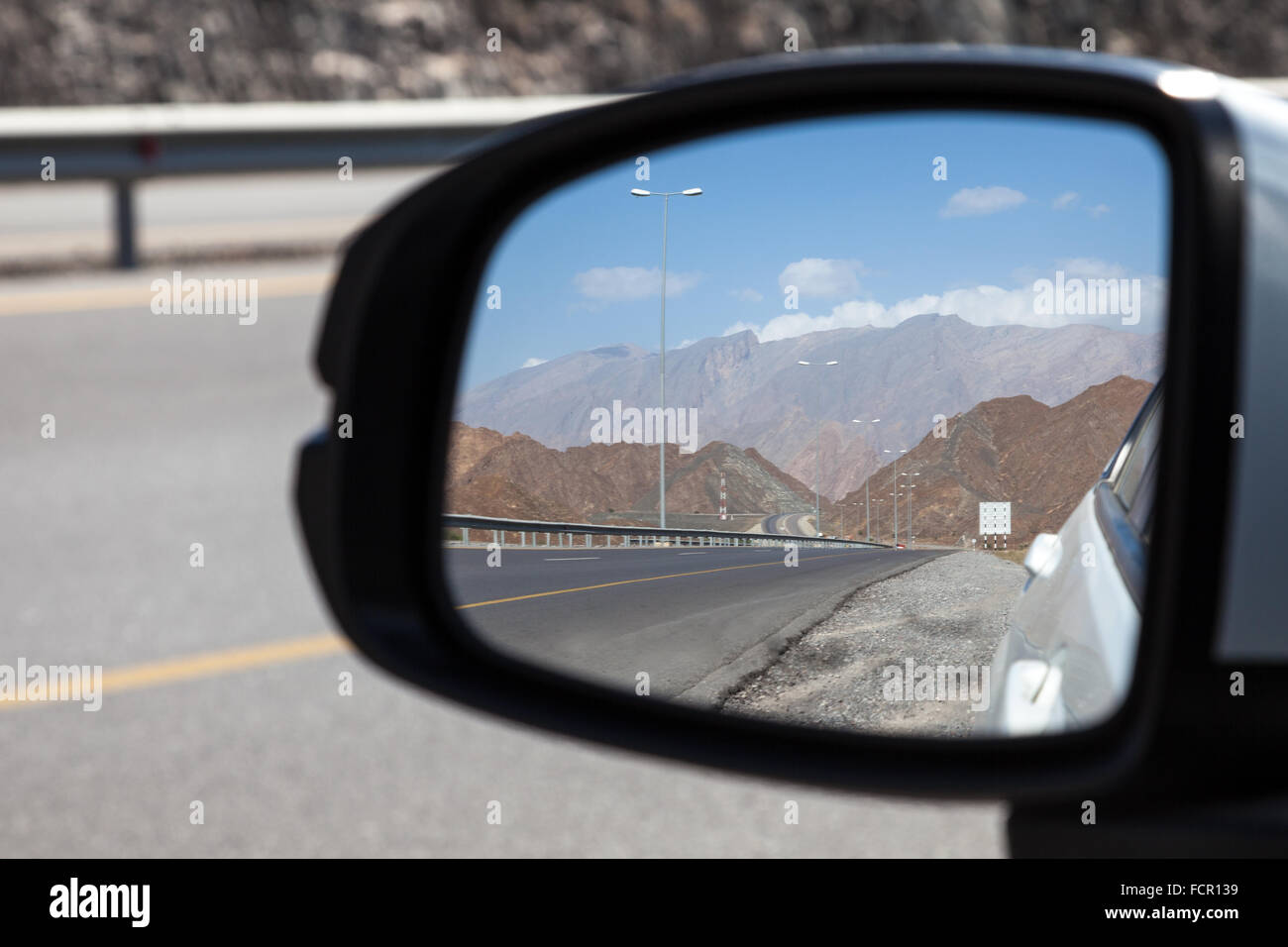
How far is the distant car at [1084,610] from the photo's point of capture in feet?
3.90

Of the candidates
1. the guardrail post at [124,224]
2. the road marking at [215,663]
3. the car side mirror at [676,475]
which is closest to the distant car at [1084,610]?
the car side mirror at [676,475]

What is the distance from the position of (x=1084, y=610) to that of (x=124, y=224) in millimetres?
10153

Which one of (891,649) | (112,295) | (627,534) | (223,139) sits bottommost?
(891,649)

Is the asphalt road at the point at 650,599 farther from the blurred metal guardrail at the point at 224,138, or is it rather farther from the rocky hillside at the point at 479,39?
the rocky hillside at the point at 479,39

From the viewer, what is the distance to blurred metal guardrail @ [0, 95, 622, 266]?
32.9ft

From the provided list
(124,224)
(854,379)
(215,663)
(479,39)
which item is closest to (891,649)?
(854,379)

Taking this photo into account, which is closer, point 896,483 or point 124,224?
point 896,483

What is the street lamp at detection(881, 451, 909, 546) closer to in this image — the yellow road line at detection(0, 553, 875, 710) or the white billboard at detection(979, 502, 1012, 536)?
the white billboard at detection(979, 502, 1012, 536)

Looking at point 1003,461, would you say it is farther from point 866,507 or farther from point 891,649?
point 891,649

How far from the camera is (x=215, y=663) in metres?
4.49

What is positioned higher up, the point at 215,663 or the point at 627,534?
the point at 627,534

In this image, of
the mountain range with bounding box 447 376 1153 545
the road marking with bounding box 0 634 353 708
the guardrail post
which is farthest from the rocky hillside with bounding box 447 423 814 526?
the guardrail post

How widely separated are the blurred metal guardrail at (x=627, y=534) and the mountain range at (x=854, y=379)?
7cm

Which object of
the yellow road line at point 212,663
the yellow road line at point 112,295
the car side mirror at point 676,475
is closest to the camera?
the car side mirror at point 676,475
